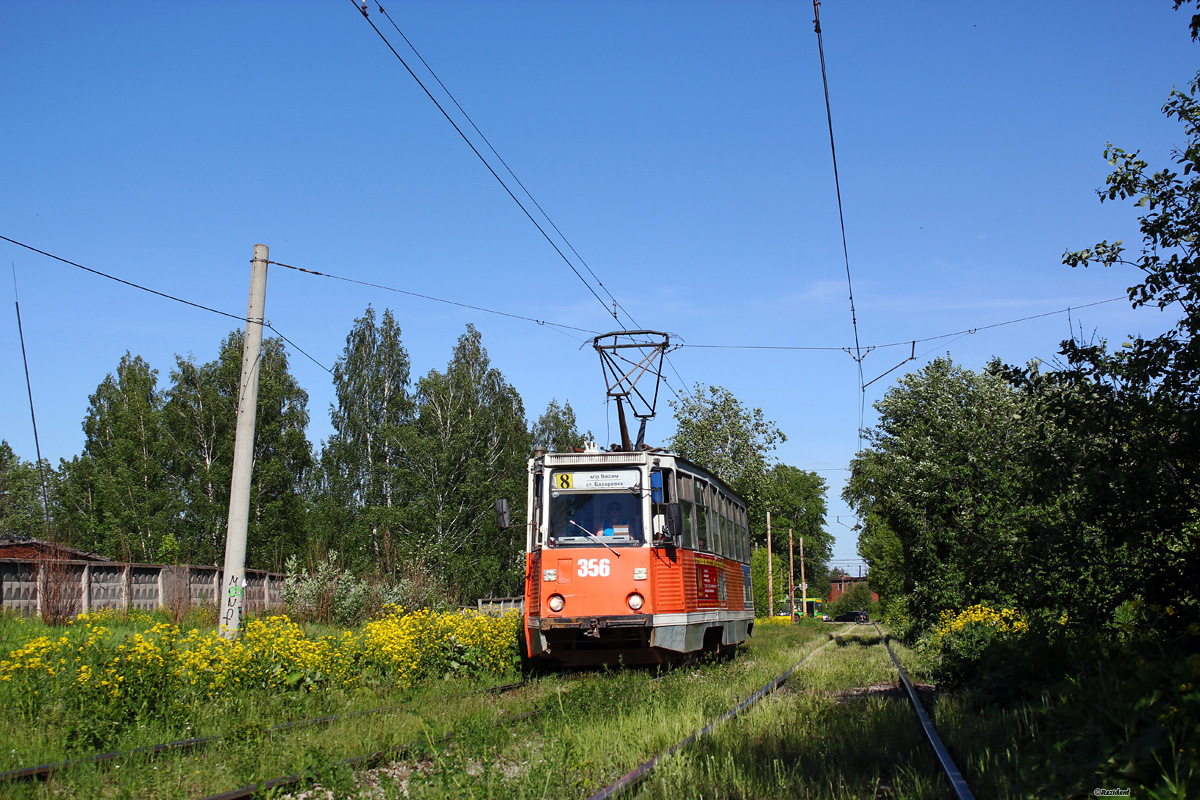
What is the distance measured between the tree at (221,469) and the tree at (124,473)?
43.1 inches

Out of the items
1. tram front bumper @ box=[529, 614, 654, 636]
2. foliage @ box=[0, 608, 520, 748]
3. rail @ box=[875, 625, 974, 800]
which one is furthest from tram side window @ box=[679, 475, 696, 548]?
rail @ box=[875, 625, 974, 800]

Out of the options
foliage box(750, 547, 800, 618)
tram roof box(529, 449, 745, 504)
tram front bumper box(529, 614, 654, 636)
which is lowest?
foliage box(750, 547, 800, 618)

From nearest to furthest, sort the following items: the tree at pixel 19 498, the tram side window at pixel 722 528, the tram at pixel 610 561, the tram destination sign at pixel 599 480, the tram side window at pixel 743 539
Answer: the tram at pixel 610 561 → the tram destination sign at pixel 599 480 → the tram side window at pixel 722 528 → the tram side window at pixel 743 539 → the tree at pixel 19 498

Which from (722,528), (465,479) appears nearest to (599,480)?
(722,528)

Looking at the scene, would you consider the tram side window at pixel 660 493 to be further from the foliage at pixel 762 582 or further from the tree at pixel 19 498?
the tree at pixel 19 498

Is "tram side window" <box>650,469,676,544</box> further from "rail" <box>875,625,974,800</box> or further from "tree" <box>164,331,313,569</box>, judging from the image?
"tree" <box>164,331,313,569</box>

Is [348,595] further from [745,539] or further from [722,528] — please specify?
[722,528]

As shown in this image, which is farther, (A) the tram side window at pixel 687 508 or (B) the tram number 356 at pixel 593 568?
(A) the tram side window at pixel 687 508

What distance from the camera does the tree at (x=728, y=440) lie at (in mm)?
55000

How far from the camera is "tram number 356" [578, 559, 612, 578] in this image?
12.0 meters

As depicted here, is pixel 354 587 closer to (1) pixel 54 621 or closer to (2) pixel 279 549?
(1) pixel 54 621

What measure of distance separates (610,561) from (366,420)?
123ft

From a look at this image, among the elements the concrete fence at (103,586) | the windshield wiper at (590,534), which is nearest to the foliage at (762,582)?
the concrete fence at (103,586)

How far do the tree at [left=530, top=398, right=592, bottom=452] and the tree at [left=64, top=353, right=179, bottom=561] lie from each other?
69.8 feet
